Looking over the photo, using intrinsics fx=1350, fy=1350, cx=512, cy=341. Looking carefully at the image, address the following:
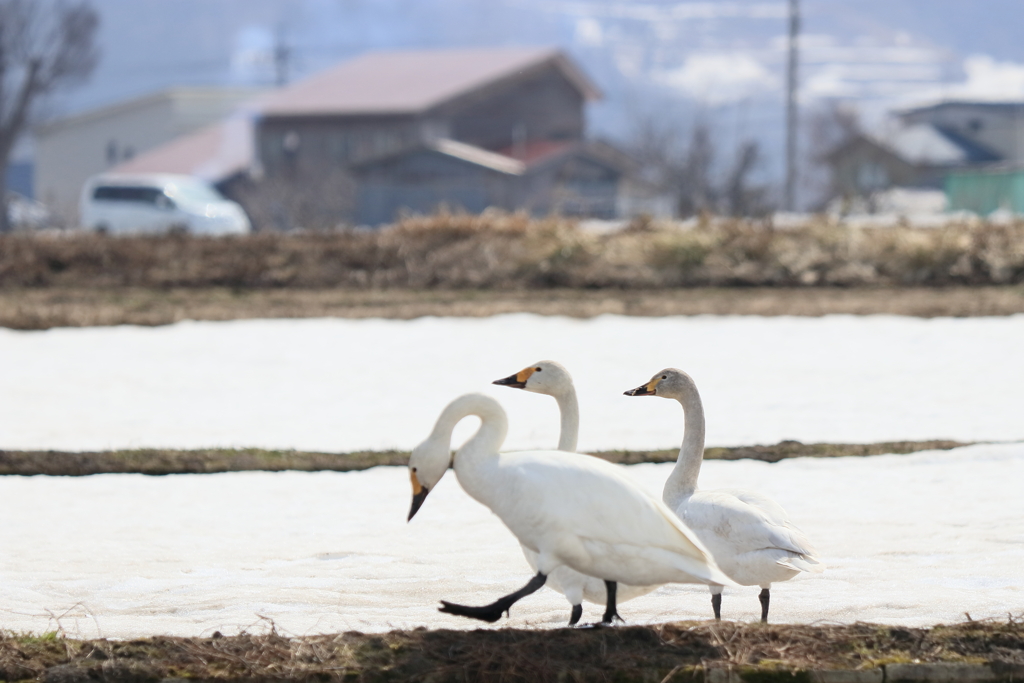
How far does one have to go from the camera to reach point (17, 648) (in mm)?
4383

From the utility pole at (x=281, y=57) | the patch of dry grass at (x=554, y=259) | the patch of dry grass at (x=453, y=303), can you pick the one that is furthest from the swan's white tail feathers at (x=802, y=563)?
the utility pole at (x=281, y=57)

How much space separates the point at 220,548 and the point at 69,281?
14856 mm

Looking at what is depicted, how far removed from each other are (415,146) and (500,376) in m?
37.1

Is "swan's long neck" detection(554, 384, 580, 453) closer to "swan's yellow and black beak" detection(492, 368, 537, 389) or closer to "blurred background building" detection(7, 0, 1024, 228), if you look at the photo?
"swan's yellow and black beak" detection(492, 368, 537, 389)

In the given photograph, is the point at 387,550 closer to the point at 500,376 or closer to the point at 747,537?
the point at 747,537

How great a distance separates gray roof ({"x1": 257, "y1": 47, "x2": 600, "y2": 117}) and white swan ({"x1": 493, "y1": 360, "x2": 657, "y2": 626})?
49784 millimetres

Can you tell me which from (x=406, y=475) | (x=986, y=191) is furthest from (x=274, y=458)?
(x=986, y=191)

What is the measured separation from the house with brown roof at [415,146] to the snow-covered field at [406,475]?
2696 centimetres

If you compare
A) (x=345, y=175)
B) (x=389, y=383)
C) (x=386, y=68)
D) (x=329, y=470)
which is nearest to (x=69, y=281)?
(x=389, y=383)

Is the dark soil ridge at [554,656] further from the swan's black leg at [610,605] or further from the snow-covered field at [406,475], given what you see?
the snow-covered field at [406,475]

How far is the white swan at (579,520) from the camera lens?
14.4 feet

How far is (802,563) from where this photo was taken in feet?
16.0

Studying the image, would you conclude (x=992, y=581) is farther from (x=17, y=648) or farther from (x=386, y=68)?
(x=386, y=68)

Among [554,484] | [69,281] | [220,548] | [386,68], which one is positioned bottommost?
[220,548]
